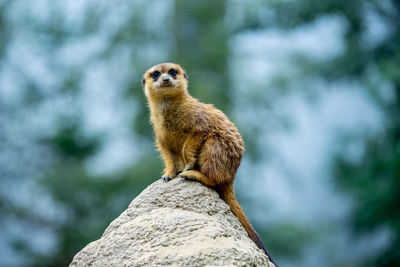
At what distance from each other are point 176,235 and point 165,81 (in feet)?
3.93

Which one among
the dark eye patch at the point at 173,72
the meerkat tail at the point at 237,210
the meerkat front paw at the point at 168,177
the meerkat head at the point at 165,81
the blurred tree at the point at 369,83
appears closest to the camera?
the meerkat tail at the point at 237,210

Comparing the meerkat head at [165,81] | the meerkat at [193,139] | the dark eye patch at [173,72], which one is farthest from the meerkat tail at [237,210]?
the dark eye patch at [173,72]

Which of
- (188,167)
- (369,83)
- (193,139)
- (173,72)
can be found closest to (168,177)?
(188,167)

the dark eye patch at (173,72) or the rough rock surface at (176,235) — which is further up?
the dark eye patch at (173,72)

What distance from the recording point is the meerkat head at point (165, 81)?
3676 millimetres

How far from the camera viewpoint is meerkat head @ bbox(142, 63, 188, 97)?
368cm

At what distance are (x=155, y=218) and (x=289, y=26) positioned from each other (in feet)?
20.9

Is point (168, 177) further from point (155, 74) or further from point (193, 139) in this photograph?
point (155, 74)

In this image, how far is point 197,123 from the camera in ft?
11.4

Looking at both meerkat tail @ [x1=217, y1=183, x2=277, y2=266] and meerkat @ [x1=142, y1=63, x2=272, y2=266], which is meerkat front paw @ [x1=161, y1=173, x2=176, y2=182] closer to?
meerkat @ [x1=142, y1=63, x2=272, y2=266]

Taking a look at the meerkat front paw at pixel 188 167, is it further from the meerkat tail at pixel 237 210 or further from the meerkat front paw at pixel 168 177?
the meerkat tail at pixel 237 210

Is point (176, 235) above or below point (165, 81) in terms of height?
below

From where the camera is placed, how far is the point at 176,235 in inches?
112

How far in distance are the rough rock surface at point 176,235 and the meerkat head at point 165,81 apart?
70 centimetres
